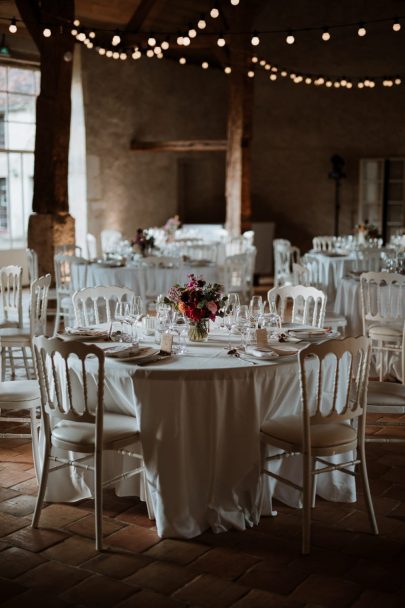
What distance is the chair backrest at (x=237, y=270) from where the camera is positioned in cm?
857

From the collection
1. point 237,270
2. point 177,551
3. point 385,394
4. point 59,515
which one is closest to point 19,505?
point 59,515

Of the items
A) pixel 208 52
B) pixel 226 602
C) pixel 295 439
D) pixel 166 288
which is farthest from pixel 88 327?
pixel 208 52

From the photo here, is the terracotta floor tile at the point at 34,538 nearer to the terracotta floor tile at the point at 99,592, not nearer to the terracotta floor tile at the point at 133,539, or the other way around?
the terracotta floor tile at the point at 133,539

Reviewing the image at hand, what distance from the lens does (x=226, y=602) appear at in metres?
3.14

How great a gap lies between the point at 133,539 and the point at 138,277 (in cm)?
480

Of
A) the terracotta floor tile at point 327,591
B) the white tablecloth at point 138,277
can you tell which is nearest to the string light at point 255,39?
the white tablecloth at point 138,277

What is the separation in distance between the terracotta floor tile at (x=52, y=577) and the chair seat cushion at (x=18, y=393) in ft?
3.62

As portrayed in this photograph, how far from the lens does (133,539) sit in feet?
12.2

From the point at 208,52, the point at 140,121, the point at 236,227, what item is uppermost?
the point at 208,52

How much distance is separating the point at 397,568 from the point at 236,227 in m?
10.1

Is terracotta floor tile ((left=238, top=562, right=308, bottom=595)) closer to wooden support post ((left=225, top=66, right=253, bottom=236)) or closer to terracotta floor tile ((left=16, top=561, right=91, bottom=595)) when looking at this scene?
terracotta floor tile ((left=16, top=561, right=91, bottom=595))

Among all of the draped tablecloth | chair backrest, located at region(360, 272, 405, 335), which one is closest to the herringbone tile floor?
the draped tablecloth

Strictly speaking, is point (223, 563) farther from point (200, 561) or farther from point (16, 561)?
point (16, 561)

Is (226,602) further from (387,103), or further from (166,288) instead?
(387,103)
